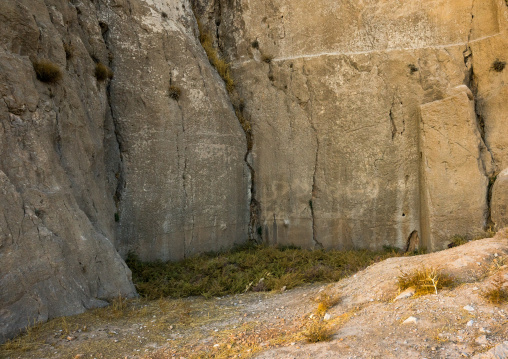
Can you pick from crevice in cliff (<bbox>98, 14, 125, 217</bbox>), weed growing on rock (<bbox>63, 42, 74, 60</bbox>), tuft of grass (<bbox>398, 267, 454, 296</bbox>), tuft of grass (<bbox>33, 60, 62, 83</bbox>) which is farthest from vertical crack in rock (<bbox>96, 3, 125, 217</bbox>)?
tuft of grass (<bbox>398, 267, 454, 296</bbox>)

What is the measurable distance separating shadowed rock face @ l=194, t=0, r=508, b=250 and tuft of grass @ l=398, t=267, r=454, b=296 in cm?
457

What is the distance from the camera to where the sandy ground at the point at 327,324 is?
10.6ft

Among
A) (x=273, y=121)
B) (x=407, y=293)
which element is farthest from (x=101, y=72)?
(x=407, y=293)

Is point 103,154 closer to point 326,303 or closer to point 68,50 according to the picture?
point 68,50

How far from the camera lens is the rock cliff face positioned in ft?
22.7

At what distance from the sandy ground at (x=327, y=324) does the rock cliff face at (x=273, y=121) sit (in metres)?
1.24

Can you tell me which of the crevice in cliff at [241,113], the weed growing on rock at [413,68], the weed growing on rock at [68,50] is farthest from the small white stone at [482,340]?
the weed growing on rock at [413,68]

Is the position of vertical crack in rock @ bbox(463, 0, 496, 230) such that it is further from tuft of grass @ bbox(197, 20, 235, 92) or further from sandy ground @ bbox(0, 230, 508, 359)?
tuft of grass @ bbox(197, 20, 235, 92)

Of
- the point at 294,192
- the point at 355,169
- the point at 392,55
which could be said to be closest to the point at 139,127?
the point at 294,192

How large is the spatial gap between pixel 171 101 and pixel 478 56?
7593 mm

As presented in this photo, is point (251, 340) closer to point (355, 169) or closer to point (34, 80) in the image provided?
point (34, 80)

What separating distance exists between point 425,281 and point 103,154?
6.04 meters

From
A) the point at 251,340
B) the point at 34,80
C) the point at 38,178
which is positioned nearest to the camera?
the point at 251,340

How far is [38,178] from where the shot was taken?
17.8 feet
